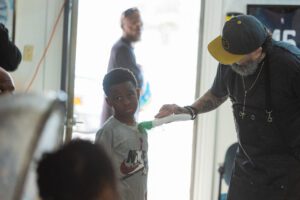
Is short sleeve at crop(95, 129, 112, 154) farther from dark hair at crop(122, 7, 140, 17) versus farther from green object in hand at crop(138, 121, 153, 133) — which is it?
dark hair at crop(122, 7, 140, 17)

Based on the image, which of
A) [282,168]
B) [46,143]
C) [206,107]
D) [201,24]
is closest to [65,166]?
[46,143]

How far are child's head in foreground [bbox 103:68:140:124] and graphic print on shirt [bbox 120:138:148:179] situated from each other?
4.7 inches

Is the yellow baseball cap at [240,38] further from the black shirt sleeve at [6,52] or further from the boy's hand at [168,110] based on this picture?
the black shirt sleeve at [6,52]

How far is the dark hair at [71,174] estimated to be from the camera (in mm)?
625

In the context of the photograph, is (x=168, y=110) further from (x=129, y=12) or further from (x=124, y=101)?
(x=129, y=12)

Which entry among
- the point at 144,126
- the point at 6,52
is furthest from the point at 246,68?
the point at 6,52

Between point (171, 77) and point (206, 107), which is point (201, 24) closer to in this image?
point (171, 77)

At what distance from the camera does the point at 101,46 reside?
128 inches

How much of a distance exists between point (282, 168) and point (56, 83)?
71.2 inches

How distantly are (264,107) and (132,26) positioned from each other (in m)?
1.57

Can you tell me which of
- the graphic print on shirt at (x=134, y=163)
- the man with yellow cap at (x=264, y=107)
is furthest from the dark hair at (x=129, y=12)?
the graphic print on shirt at (x=134, y=163)

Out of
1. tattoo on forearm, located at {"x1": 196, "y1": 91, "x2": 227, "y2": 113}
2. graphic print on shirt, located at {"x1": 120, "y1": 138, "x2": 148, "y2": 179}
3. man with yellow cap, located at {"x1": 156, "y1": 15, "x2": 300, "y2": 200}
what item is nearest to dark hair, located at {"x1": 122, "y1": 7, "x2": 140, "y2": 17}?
tattoo on forearm, located at {"x1": 196, "y1": 91, "x2": 227, "y2": 113}

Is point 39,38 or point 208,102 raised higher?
point 39,38

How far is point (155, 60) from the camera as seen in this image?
3424 mm
